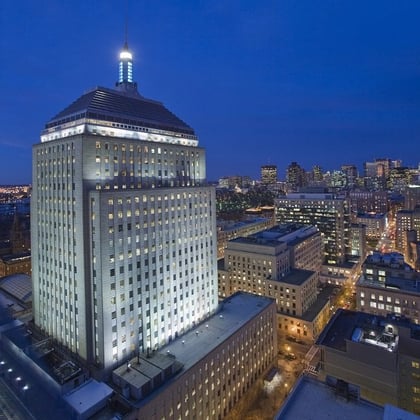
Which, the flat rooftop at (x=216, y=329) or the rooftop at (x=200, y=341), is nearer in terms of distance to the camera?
the rooftop at (x=200, y=341)

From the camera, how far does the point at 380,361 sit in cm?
5647

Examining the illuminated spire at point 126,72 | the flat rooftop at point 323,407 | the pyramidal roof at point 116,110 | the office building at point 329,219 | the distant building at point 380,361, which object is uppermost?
the illuminated spire at point 126,72

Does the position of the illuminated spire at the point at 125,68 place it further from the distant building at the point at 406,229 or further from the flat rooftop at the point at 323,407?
the distant building at the point at 406,229

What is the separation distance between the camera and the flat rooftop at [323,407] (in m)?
38.2

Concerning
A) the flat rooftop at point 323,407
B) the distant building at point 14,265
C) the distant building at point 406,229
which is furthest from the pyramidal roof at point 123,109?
the distant building at point 406,229

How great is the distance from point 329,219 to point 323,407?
12994 cm

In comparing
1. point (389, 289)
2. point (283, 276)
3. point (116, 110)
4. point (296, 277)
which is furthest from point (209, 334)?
point (389, 289)

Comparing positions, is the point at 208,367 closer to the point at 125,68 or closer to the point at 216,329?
the point at 216,329

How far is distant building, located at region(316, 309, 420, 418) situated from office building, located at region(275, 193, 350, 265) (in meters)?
93.8

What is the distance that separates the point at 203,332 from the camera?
67.8 m

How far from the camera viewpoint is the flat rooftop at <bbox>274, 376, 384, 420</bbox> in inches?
1506

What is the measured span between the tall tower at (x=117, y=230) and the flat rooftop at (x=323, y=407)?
32097 mm

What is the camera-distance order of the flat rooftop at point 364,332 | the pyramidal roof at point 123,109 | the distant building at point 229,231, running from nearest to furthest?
the flat rooftop at point 364,332
the pyramidal roof at point 123,109
the distant building at point 229,231

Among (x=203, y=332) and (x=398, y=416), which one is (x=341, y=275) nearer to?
(x=203, y=332)
